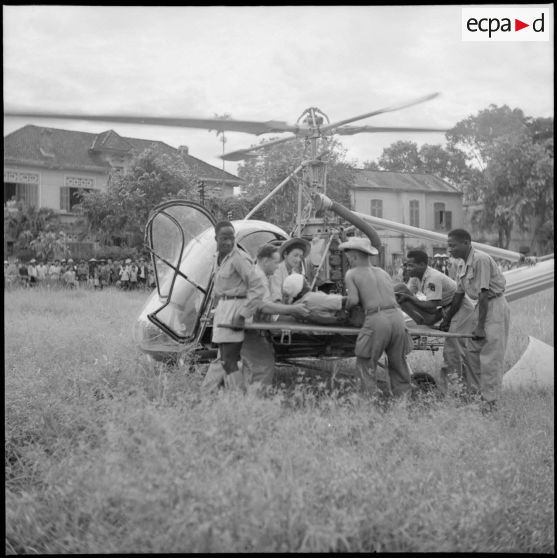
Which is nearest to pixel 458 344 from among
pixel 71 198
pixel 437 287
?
pixel 437 287

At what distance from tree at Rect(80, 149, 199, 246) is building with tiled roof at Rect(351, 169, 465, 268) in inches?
247

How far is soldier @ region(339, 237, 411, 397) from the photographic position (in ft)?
20.0

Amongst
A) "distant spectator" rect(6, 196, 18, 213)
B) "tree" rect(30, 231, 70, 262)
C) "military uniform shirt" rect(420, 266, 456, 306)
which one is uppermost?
"distant spectator" rect(6, 196, 18, 213)

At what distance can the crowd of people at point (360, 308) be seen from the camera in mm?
6109

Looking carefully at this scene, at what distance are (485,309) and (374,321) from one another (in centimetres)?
126

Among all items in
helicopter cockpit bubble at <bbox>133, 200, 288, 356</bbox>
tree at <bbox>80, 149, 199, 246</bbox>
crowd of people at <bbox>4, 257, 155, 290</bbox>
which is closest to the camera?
helicopter cockpit bubble at <bbox>133, 200, 288, 356</bbox>

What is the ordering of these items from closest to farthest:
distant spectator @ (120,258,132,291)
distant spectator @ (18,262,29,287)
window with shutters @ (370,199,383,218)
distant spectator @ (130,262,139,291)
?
window with shutters @ (370,199,383,218) < distant spectator @ (18,262,29,287) < distant spectator @ (120,258,132,291) < distant spectator @ (130,262,139,291)

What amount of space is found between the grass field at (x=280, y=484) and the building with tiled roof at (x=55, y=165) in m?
4.62

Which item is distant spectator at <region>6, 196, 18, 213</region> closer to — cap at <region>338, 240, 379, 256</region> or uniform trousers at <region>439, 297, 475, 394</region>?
cap at <region>338, 240, 379, 256</region>

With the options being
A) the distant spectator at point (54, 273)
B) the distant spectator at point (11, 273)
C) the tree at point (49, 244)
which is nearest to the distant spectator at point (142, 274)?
the distant spectator at point (54, 273)

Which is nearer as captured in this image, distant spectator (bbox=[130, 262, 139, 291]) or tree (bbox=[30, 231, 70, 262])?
tree (bbox=[30, 231, 70, 262])

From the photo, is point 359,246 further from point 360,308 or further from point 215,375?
point 215,375

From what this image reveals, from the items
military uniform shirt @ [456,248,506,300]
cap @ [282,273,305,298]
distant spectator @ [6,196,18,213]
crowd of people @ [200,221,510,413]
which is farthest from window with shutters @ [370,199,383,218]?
distant spectator @ [6,196,18,213]

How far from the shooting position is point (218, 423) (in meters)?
4.27
